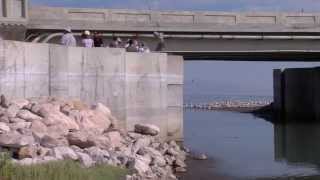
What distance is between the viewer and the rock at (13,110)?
76.1 ft

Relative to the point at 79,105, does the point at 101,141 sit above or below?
below

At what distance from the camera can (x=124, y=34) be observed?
127 feet

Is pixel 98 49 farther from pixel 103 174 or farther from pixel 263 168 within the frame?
pixel 103 174

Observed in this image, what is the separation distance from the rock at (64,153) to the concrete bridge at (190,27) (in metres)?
17.3

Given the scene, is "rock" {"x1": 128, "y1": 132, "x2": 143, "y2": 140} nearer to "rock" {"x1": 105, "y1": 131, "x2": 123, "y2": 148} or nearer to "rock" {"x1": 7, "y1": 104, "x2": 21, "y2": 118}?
"rock" {"x1": 105, "y1": 131, "x2": 123, "y2": 148}

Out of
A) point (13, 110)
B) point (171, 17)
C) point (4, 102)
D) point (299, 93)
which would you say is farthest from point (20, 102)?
point (299, 93)

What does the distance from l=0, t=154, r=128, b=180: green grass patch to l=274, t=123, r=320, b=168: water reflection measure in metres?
12.7

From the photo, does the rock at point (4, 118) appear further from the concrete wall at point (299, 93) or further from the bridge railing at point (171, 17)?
the concrete wall at point (299, 93)

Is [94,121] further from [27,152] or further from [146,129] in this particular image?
[27,152]

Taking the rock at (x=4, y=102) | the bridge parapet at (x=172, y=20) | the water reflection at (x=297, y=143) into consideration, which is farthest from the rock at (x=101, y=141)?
the bridge parapet at (x=172, y=20)

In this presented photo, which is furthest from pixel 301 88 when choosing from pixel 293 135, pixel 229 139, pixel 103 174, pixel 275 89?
pixel 103 174

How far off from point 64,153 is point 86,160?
2.14 ft

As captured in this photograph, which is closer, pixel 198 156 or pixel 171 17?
pixel 198 156

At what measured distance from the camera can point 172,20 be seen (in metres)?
39.6
